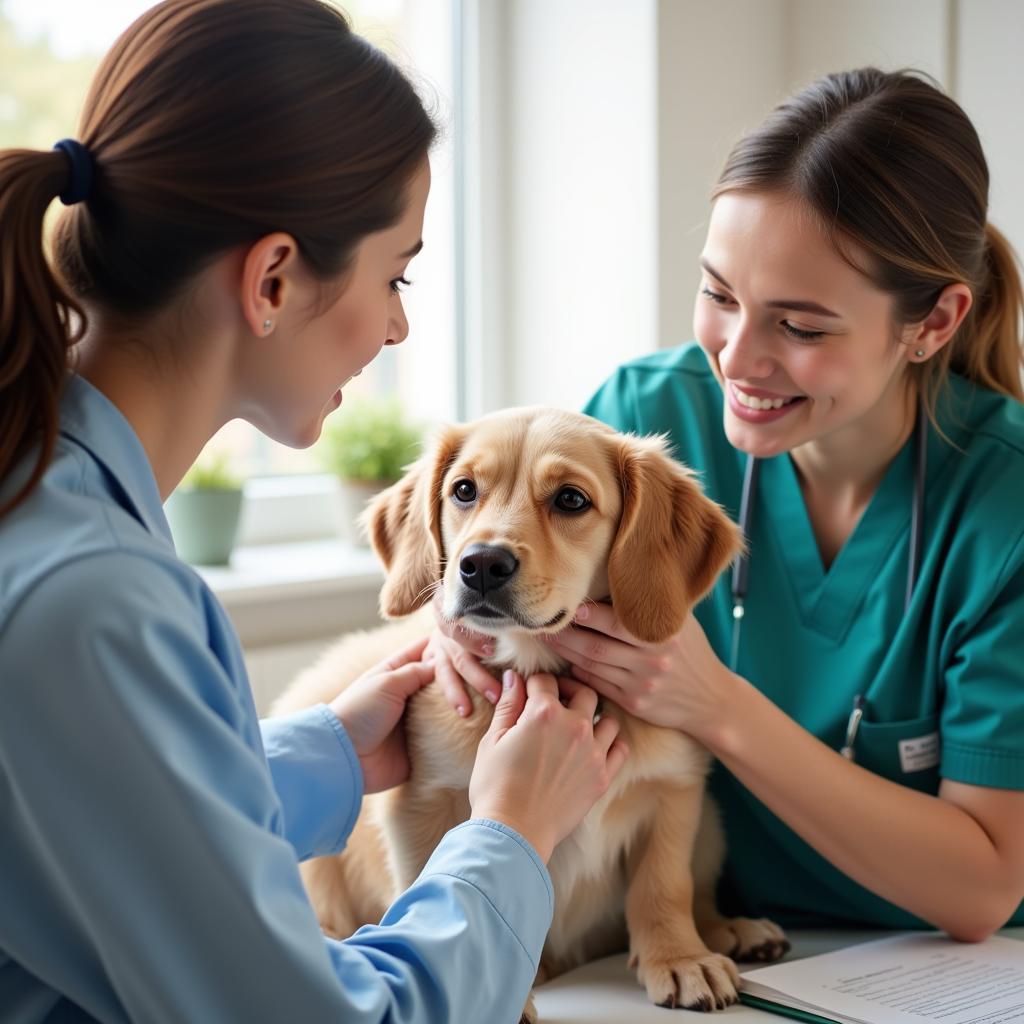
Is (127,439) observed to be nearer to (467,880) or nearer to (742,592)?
(467,880)

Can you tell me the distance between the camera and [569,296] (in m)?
2.41

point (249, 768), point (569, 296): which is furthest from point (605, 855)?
point (569, 296)

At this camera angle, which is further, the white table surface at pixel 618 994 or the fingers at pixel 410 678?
the fingers at pixel 410 678

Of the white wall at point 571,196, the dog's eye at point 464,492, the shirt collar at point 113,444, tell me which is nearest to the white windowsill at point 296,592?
the white wall at point 571,196

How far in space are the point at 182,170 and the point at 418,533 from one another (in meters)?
0.67

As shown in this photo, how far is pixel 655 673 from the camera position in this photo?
4.07ft

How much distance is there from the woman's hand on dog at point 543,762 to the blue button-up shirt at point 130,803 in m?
0.21

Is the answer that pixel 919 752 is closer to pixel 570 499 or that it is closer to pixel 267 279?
pixel 570 499

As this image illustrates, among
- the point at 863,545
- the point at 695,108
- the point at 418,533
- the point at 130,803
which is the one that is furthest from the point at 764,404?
the point at 695,108

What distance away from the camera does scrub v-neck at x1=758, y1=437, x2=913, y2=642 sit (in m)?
1.43

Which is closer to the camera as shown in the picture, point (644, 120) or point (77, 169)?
point (77, 169)

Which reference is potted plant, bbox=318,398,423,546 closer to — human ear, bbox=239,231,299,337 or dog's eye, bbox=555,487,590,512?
dog's eye, bbox=555,487,590,512

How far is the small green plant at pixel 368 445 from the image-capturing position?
2322mm

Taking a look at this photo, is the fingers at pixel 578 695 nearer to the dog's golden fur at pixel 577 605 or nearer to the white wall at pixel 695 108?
the dog's golden fur at pixel 577 605
